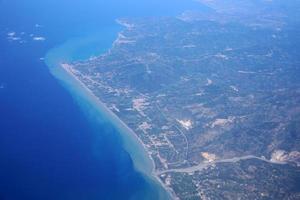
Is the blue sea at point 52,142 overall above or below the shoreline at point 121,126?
above

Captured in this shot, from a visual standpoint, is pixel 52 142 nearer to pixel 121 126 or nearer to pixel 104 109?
pixel 121 126

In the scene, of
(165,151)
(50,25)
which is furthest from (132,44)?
(165,151)

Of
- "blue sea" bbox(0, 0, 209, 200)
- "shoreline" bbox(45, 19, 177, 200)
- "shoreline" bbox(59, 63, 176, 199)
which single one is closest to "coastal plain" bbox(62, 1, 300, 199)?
"shoreline" bbox(59, 63, 176, 199)

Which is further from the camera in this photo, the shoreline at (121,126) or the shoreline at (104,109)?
the shoreline at (104,109)

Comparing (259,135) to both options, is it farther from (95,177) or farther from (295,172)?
(95,177)

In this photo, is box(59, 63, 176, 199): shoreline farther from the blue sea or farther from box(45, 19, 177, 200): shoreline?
the blue sea

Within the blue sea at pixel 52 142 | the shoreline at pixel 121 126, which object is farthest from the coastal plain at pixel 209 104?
the blue sea at pixel 52 142

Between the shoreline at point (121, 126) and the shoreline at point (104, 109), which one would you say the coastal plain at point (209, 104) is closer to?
the shoreline at point (121, 126)

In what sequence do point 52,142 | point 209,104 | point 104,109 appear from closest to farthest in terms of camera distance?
point 52,142 → point 104,109 → point 209,104

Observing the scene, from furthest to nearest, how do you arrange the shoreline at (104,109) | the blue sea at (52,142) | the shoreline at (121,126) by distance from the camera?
1. the shoreline at (104,109)
2. the shoreline at (121,126)
3. the blue sea at (52,142)

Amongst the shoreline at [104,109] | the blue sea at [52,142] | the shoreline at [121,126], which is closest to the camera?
the blue sea at [52,142]

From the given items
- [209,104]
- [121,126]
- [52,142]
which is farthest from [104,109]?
[209,104]
